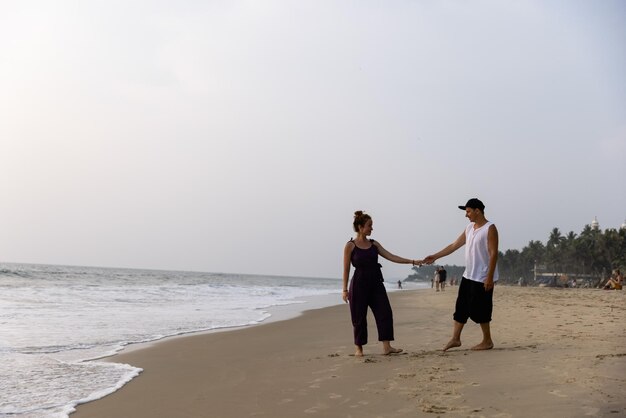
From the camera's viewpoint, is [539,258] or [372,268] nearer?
[372,268]

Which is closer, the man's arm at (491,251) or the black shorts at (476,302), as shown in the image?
the man's arm at (491,251)

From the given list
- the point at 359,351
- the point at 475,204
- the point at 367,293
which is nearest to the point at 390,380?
the point at 359,351

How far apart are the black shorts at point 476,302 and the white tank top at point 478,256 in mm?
90

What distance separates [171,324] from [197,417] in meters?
8.56

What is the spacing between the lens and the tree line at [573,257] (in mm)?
91438

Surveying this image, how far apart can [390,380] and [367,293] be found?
6.45 feet

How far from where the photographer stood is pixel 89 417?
14.8 ft

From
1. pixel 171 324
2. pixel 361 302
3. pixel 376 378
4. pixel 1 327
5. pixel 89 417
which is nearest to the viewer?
pixel 89 417

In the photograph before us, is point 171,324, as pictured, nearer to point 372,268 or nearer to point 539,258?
point 372,268

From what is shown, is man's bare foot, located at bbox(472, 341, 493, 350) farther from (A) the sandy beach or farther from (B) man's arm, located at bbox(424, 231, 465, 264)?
(B) man's arm, located at bbox(424, 231, 465, 264)

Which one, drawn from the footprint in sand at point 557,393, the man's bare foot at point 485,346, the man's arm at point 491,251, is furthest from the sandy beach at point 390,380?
the man's arm at point 491,251

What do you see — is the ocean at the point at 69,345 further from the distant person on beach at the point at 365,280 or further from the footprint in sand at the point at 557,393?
the footprint in sand at the point at 557,393

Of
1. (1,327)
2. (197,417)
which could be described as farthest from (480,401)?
(1,327)

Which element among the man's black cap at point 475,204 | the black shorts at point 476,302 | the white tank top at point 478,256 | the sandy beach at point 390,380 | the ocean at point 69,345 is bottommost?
the ocean at point 69,345
